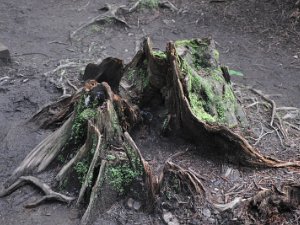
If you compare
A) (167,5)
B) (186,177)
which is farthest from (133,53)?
(186,177)

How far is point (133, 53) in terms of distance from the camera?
344 inches

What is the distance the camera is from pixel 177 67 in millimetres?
4770

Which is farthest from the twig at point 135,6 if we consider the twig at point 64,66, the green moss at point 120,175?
the green moss at point 120,175

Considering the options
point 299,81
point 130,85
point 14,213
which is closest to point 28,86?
point 130,85

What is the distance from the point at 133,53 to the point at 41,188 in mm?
4531

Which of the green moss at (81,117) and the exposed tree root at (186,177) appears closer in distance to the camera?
the exposed tree root at (186,177)

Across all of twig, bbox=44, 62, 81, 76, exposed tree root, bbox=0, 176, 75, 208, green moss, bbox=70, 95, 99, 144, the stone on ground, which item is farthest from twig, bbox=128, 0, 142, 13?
exposed tree root, bbox=0, 176, 75, 208

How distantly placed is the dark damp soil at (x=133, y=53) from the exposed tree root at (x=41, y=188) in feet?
0.21

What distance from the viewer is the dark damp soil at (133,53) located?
4539mm

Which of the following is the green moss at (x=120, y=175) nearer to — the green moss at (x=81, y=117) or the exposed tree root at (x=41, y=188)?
the exposed tree root at (x=41, y=188)

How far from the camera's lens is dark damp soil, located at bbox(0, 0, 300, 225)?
179 inches

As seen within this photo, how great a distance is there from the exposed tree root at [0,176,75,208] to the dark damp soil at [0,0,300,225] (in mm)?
65

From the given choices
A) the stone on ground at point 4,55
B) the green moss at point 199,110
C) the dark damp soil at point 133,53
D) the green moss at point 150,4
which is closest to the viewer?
the dark damp soil at point 133,53

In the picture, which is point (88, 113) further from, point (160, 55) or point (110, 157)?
point (160, 55)
